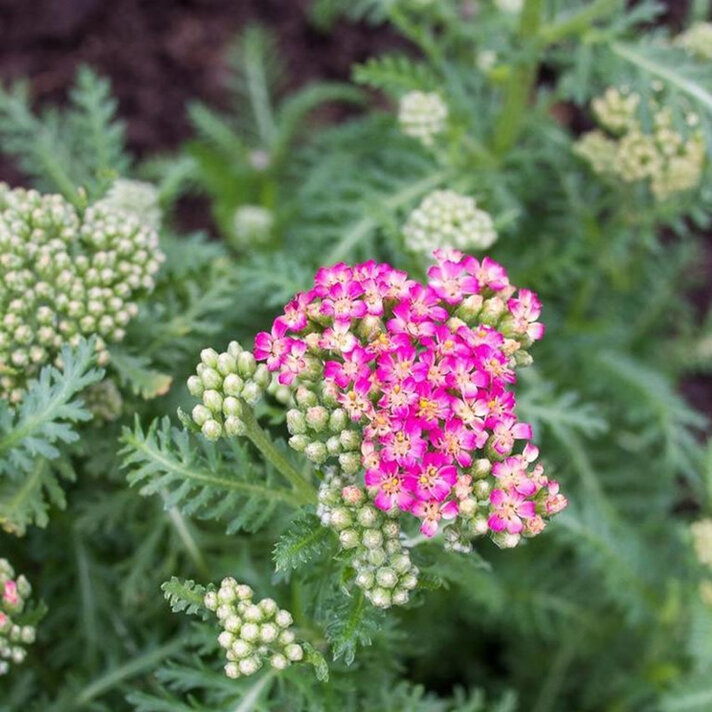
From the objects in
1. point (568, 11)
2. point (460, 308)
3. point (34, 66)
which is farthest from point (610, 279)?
point (34, 66)

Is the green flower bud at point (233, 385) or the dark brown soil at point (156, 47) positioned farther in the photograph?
the dark brown soil at point (156, 47)

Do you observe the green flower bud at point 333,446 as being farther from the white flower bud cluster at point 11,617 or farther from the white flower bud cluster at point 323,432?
the white flower bud cluster at point 11,617

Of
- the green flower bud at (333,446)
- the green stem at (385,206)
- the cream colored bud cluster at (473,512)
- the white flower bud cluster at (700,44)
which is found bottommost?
the green stem at (385,206)

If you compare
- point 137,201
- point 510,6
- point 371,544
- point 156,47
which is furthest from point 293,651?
point 156,47

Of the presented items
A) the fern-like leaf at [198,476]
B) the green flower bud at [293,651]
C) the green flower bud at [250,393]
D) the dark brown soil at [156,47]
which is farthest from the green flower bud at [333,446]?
the dark brown soil at [156,47]

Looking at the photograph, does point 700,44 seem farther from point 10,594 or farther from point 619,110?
point 10,594
